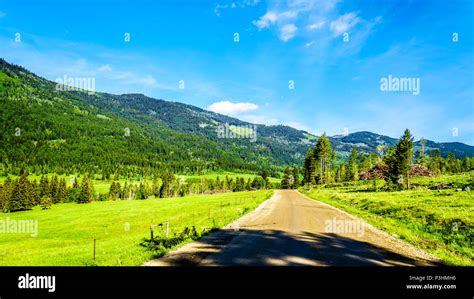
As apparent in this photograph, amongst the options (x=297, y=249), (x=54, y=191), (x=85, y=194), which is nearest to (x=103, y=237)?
(x=297, y=249)

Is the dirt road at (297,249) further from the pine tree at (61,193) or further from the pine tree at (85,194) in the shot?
the pine tree at (61,193)

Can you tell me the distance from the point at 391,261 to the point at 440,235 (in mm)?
10418

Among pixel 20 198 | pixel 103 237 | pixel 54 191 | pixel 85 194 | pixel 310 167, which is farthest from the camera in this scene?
pixel 54 191

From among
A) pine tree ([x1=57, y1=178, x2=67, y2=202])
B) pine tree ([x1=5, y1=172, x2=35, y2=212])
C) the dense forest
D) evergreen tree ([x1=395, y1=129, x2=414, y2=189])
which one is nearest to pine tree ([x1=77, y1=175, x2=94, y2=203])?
pine tree ([x1=57, y1=178, x2=67, y2=202])

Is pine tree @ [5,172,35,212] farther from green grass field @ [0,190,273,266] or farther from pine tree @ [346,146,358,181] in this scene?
pine tree @ [346,146,358,181]

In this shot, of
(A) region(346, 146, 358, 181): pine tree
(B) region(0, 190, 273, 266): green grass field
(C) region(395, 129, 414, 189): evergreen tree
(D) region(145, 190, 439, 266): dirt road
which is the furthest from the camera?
(A) region(346, 146, 358, 181): pine tree

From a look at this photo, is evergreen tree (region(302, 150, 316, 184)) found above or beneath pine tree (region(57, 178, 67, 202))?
above

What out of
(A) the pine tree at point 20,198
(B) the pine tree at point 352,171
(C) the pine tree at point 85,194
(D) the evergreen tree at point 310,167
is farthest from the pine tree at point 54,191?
(B) the pine tree at point 352,171

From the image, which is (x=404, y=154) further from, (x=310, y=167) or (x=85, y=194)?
(x=85, y=194)

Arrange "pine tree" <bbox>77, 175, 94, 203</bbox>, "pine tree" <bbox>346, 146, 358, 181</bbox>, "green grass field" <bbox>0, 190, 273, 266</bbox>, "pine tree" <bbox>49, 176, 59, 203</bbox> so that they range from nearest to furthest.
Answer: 1. "green grass field" <bbox>0, 190, 273, 266</bbox>
2. "pine tree" <bbox>346, 146, 358, 181</bbox>
3. "pine tree" <bbox>77, 175, 94, 203</bbox>
4. "pine tree" <bbox>49, 176, 59, 203</bbox>

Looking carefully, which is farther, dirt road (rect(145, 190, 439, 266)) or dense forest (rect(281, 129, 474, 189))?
dense forest (rect(281, 129, 474, 189))

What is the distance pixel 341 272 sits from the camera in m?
10.9

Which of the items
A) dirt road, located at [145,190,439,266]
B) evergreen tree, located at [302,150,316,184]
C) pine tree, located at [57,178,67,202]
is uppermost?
evergreen tree, located at [302,150,316,184]

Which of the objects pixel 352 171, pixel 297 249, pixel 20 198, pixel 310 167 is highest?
pixel 310 167
